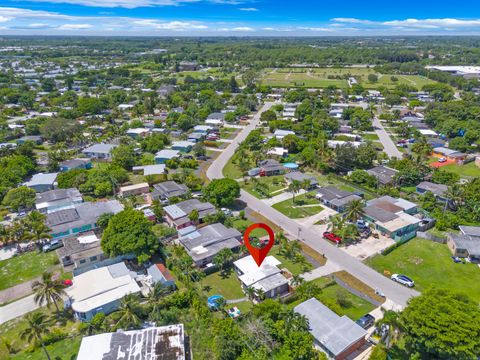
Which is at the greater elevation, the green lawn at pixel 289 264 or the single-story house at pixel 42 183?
the green lawn at pixel 289 264

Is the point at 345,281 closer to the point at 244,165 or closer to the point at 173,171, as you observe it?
the point at 244,165

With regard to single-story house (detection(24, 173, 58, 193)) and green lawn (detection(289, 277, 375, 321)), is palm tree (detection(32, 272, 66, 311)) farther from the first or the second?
single-story house (detection(24, 173, 58, 193))

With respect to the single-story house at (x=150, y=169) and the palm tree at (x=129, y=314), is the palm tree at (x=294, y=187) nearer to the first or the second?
the single-story house at (x=150, y=169)

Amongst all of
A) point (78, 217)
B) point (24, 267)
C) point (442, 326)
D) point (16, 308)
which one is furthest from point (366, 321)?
point (78, 217)

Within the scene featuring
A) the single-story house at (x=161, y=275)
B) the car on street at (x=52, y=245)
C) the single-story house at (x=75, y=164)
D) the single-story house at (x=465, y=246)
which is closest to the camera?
the single-story house at (x=161, y=275)

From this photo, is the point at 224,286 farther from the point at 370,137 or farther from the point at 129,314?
the point at 370,137

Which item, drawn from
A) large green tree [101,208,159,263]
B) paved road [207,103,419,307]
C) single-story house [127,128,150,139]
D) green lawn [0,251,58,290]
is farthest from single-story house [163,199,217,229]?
single-story house [127,128,150,139]

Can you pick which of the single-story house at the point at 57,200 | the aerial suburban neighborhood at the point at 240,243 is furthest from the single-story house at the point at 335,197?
the single-story house at the point at 57,200
